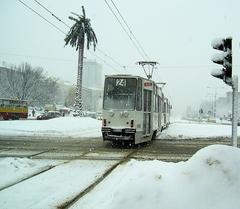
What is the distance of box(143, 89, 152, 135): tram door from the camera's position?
66.0 ft

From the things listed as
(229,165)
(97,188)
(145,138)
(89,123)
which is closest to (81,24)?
(89,123)

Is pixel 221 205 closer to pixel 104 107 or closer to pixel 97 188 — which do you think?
pixel 97 188

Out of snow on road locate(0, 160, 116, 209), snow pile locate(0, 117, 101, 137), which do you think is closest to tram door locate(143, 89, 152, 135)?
snow on road locate(0, 160, 116, 209)

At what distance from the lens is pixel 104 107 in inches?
767

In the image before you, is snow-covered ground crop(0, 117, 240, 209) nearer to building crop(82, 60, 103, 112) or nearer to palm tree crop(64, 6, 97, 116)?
palm tree crop(64, 6, 97, 116)

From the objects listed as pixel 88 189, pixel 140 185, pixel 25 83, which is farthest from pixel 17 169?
pixel 25 83

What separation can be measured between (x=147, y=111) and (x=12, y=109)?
40.5 m

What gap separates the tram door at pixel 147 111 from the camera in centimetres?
2010

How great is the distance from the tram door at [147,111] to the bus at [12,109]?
39.0 metres

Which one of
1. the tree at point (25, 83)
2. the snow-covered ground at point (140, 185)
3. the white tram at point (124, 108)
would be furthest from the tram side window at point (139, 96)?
the tree at point (25, 83)

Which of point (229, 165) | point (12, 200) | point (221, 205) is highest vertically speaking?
point (229, 165)

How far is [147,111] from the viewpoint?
20641 mm

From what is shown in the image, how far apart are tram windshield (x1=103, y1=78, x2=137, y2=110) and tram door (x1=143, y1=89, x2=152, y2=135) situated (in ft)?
3.10

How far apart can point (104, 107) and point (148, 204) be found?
46.1ft
